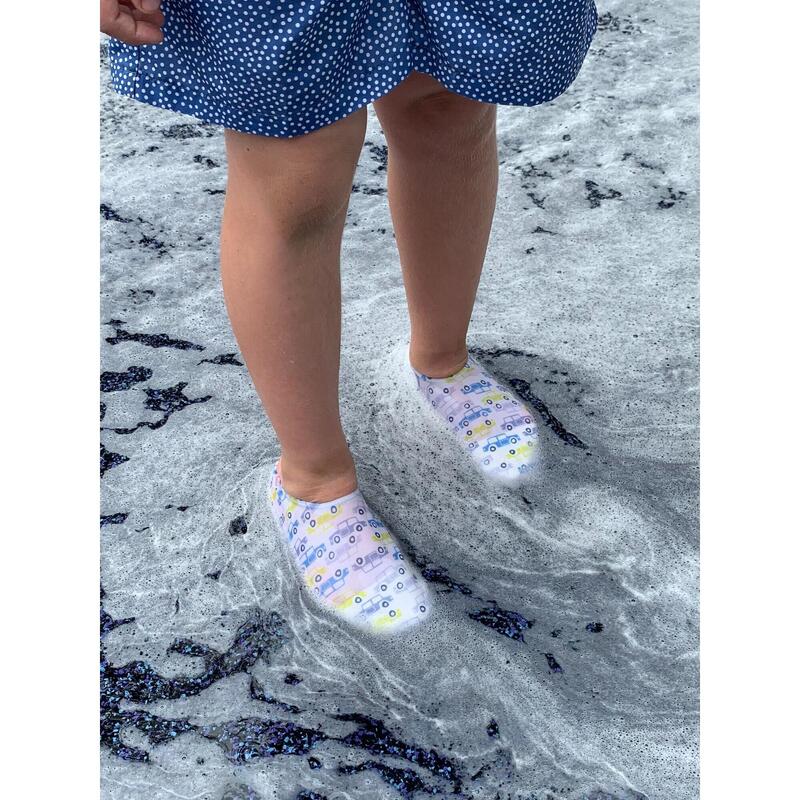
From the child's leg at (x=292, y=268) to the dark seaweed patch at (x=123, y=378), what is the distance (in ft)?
1.35

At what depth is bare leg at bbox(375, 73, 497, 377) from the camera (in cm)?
106

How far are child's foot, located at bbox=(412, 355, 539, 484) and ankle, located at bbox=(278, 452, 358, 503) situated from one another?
20 centimetres

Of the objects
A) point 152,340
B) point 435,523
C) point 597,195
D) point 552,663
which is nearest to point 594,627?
point 552,663

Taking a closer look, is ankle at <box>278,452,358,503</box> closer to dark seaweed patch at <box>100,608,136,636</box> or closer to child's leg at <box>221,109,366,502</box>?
child's leg at <box>221,109,366,502</box>

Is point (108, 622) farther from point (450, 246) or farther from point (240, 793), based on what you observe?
point (450, 246)

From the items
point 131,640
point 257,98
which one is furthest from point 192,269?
point 257,98

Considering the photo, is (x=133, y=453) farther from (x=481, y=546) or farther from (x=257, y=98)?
(x=257, y=98)

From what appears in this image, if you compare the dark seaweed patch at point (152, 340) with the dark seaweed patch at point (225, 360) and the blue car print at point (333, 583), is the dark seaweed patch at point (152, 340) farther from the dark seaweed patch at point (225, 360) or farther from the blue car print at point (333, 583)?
the blue car print at point (333, 583)

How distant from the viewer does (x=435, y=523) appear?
124 centimetres

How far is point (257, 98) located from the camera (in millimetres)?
815

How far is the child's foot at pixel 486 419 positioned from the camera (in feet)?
4.24

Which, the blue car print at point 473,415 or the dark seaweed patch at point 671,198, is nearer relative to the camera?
the blue car print at point 473,415

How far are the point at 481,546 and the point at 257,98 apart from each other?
0.64m

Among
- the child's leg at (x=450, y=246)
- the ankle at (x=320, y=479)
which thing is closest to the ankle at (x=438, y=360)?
the child's leg at (x=450, y=246)
